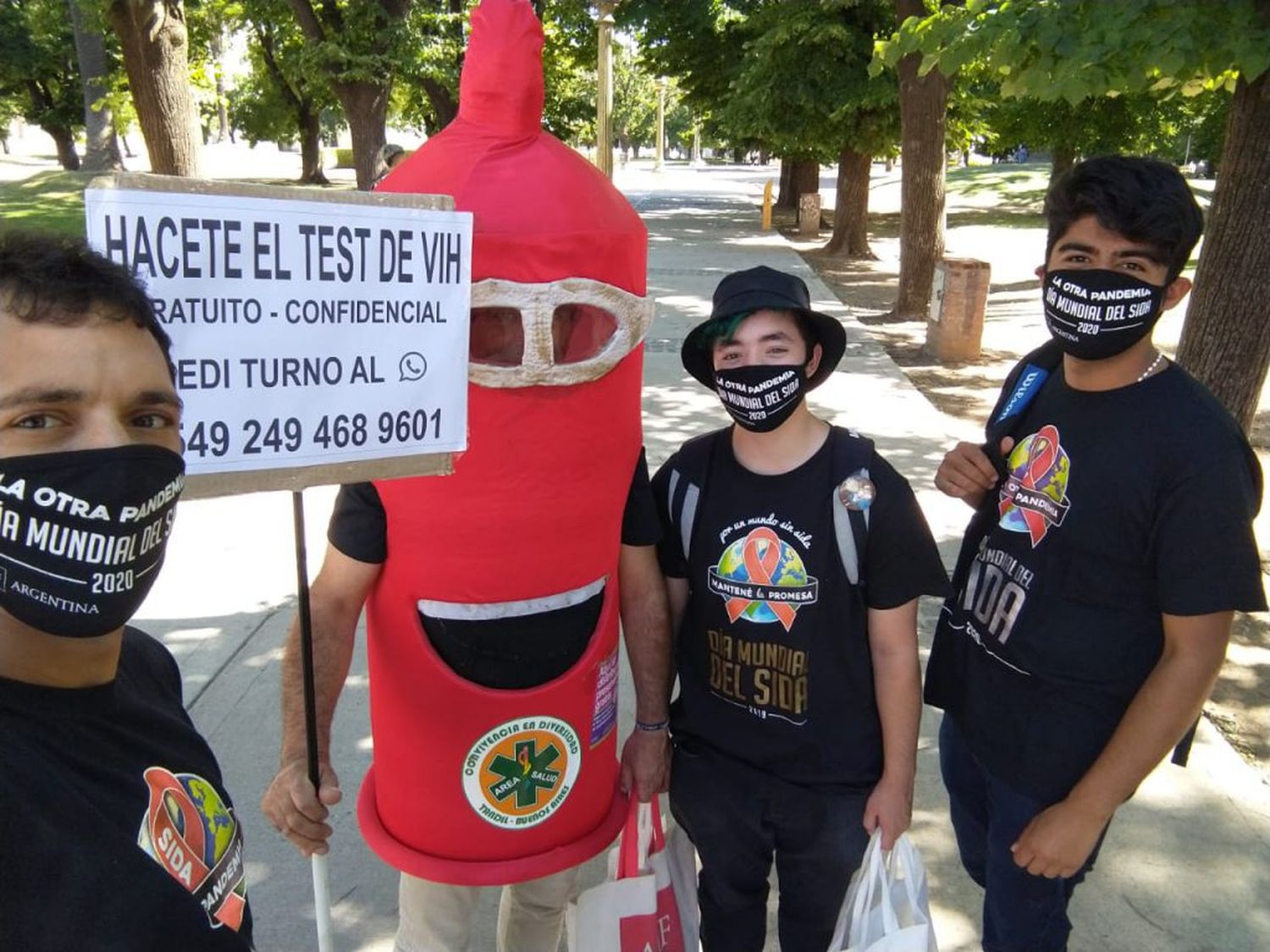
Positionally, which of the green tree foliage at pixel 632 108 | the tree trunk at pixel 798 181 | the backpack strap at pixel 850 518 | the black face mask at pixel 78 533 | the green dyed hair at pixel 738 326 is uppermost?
the green tree foliage at pixel 632 108

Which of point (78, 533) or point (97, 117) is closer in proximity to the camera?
point (78, 533)

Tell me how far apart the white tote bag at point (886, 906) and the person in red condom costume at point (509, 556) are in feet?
1.69

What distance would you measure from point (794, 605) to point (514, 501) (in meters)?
0.57

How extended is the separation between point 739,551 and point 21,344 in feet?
4.06

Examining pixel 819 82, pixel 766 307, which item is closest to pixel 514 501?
pixel 766 307

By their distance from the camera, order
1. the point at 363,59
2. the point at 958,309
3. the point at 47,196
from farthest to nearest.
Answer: the point at 47,196 < the point at 363,59 < the point at 958,309

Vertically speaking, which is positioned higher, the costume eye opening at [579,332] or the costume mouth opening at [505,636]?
the costume eye opening at [579,332]

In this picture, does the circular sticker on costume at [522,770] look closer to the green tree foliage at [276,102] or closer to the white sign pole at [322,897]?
the white sign pole at [322,897]

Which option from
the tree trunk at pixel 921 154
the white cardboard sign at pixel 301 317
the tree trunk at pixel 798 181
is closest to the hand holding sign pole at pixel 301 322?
the white cardboard sign at pixel 301 317

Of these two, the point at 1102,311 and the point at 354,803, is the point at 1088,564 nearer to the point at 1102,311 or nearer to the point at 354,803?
the point at 1102,311

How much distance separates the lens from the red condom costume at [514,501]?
173 cm

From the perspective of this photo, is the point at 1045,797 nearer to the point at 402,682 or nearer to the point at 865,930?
the point at 865,930

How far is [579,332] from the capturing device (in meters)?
1.90

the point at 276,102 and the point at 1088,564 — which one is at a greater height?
the point at 276,102
